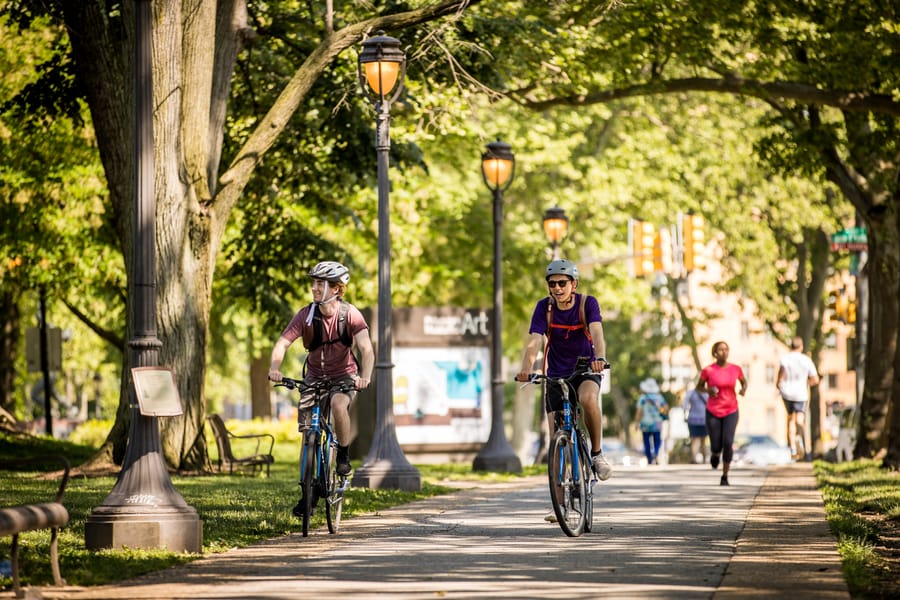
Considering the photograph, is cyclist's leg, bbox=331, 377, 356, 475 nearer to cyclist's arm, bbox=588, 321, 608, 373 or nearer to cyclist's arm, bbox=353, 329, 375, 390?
cyclist's arm, bbox=353, 329, 375, 390

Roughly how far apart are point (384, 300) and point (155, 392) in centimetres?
741

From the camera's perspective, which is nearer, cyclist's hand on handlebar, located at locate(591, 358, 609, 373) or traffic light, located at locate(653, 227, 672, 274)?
cyclist's hand on handlebar, located at locate(591, 358, 609, 373)

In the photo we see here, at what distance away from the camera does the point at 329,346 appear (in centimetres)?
1206

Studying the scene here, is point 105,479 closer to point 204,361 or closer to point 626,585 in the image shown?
point 204,361

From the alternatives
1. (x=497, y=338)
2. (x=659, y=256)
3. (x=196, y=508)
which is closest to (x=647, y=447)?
(x=659, y=256)

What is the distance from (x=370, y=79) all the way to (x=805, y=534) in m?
8.44

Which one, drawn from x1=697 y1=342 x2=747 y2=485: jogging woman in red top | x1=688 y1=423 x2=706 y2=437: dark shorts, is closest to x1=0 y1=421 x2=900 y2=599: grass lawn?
x1=697 y1=342 x2=747 y2=485: jogging woman in red top

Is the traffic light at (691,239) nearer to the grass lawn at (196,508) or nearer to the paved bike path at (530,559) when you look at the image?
the grass lawn at (196,508)

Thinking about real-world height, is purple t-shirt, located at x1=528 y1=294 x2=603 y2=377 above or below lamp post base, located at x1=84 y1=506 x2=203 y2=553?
above

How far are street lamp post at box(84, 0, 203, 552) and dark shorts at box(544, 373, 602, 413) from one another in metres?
2.77

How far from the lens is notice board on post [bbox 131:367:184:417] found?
10.3m

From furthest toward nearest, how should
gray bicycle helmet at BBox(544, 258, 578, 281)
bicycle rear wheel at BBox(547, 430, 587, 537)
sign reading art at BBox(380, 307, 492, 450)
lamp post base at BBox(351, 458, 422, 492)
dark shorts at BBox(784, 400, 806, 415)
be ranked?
1. sign reading art at BBox(380, 307, 492, 450)
2. dark shorts at BBox(784, 400, 806, 415)
3. lamp post base at BBox(351, 458, 422, 492)
4. gray bicycle helmet at BBox(544, 258, 578, 281)
5. bicycle rear wheel at BBox(547, 430, 587, 537)

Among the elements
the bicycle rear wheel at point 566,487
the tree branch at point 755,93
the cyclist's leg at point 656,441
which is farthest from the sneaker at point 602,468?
the cyclist's leg at point 656,441

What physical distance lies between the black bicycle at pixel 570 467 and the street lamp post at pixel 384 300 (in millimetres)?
5951
